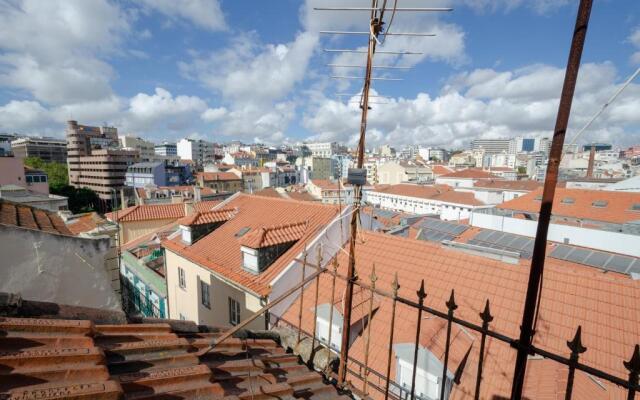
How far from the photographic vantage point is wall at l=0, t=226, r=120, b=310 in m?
5.46

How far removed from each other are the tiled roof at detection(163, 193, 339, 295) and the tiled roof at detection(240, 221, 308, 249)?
282 millimetres

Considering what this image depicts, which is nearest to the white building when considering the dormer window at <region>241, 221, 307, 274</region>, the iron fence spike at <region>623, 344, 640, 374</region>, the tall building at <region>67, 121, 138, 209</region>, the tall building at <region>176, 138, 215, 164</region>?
the dormer window at <region>241, 221, 307, 274</region>

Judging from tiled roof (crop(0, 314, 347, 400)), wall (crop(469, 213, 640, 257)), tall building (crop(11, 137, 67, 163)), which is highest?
tall building (crop(11, 137, 67, 163))

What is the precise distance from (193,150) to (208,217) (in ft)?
398

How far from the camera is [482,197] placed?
4941cm

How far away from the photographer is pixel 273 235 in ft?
37.2

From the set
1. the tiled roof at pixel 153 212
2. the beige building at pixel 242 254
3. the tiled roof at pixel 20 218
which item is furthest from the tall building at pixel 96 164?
the tiled roof at pixel 20 218

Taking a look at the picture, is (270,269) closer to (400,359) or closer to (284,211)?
(284,211)

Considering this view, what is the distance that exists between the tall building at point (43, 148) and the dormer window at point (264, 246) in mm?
135327

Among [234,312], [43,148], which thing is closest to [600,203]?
[234,312]

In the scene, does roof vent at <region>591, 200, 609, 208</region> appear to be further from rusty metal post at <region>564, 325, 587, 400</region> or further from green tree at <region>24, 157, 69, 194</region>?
green tree at <region>24, 157, 69, 194</region>

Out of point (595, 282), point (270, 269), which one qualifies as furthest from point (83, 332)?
point (595, 282)

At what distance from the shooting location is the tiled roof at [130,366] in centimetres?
234

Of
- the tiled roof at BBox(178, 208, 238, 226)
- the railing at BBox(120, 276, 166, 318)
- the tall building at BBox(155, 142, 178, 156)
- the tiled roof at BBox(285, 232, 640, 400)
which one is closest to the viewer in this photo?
the tiled roof at BBox(285, 232, 640, 400)
